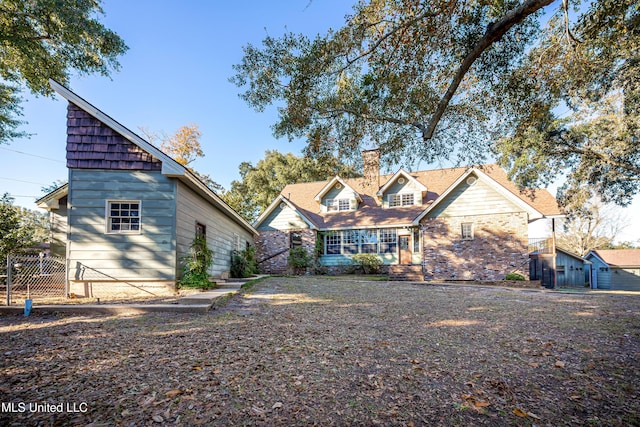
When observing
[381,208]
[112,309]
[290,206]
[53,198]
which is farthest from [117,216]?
[381,208]

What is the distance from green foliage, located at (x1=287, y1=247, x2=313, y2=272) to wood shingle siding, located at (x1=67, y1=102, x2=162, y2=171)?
11.2 metres

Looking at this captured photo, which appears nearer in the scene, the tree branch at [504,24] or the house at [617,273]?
the tree branch at [504,24]

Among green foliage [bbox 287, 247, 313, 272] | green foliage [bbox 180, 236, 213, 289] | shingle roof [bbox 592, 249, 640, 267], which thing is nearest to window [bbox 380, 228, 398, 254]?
green foliage [bbox 287, 247, 313, 272]

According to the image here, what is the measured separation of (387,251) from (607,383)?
15447 millimetres

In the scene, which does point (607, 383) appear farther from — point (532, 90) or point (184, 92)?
point (184, 92)

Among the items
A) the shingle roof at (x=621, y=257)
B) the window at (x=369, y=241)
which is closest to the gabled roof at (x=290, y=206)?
the window at (x=369, y=241)

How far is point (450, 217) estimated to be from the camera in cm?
1606

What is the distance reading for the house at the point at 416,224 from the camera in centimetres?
1498

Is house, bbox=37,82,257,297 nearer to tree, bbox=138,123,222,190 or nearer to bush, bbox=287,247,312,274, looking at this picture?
bush, bbox=287,247,312,274

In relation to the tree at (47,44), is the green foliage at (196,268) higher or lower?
lower

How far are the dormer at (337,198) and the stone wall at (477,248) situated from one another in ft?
17.2

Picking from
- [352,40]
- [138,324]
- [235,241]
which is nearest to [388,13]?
[352,40]

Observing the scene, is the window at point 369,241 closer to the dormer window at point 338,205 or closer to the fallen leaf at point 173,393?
the dormer window at point 338,205

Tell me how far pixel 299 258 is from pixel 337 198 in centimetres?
508
